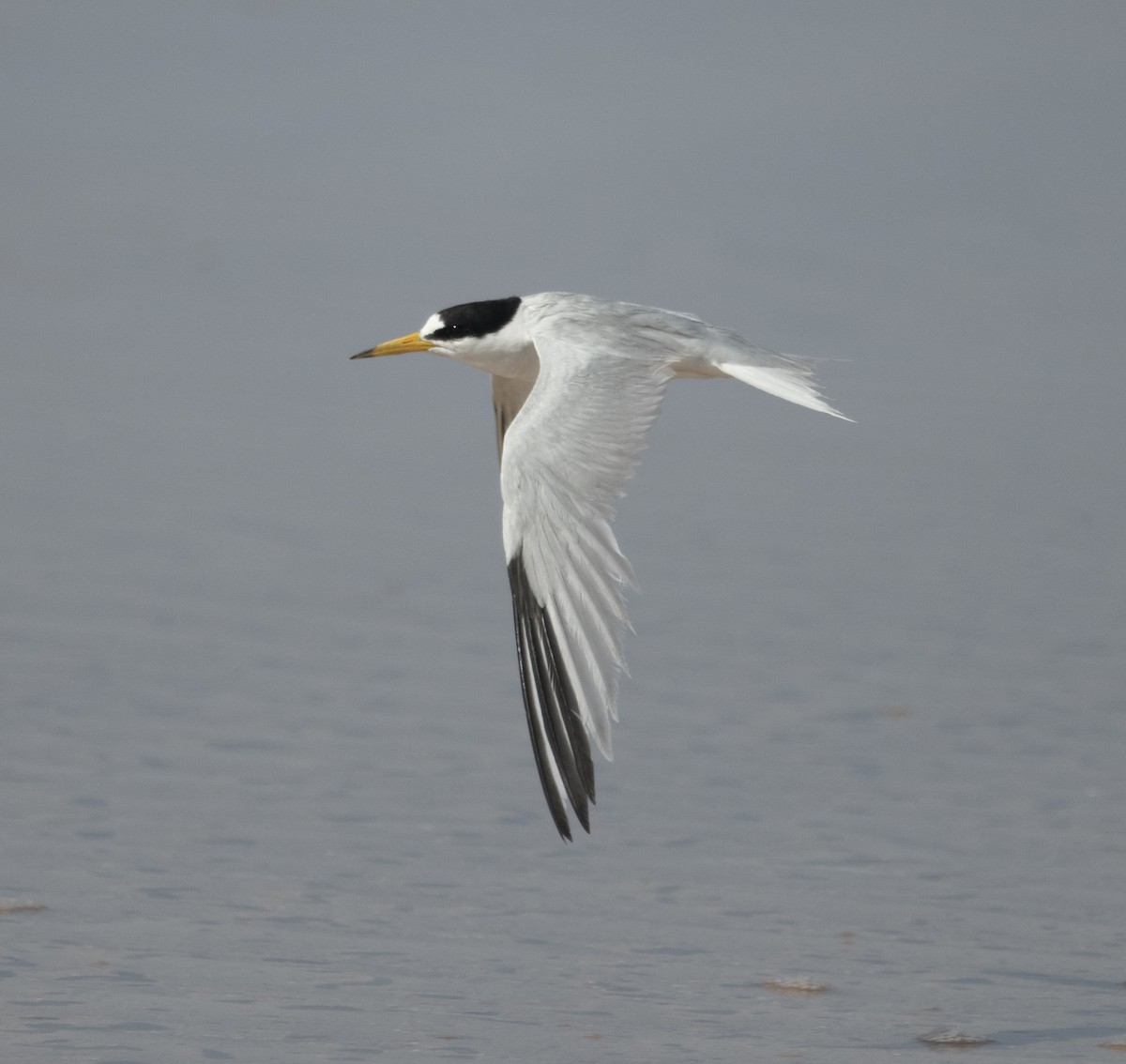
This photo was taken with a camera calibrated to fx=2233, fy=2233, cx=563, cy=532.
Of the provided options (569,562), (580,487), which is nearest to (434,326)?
(580,487)

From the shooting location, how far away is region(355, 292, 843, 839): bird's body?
436cm

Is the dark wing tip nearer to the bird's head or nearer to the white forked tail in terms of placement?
the white forked tail

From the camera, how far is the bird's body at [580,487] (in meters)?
4.36

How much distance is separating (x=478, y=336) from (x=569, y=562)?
1287 millimetres

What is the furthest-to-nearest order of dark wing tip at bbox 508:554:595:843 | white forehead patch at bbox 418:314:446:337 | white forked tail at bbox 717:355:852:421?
white forehead patch at bbox 418:314:446:337 < white forked tail at bbox 717:355:852:421 < dark wing tip at bbox 508:554:595:843

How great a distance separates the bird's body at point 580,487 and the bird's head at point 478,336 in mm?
67

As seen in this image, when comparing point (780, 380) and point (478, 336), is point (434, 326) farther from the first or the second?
point (780, 380)

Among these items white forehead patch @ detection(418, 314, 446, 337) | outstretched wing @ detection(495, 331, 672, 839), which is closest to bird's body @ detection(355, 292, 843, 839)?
outstretched wing @ detection(495, 331, 672, 839)

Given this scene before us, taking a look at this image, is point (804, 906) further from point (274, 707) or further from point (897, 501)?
point (897, 501)

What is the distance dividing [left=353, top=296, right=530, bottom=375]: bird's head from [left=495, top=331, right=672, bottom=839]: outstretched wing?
67cm

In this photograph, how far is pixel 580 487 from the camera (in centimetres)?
462

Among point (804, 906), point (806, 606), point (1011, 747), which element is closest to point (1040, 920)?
point (804, 906)

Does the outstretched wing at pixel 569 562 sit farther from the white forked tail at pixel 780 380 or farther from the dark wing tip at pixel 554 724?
the white forked tail at pixel 780 380

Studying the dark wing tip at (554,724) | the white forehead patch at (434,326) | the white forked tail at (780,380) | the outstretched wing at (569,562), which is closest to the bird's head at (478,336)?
the white forehead patch at (434,326)
